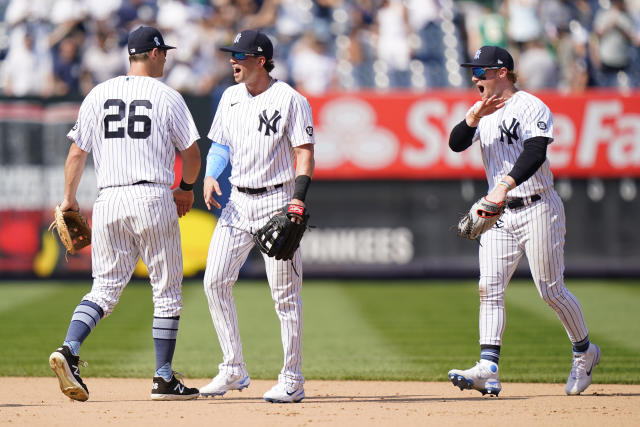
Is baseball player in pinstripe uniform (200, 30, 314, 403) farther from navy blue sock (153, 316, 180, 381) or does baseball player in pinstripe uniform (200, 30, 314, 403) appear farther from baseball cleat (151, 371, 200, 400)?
navy blue sock (153, 316, 180, 381)

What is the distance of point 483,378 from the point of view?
6.04 meters

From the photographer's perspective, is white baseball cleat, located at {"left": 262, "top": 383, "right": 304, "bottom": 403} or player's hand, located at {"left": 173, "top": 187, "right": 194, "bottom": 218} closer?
white baseball cleat, located at {"left": 262, "top": 383, "right": 304, "bottom": 403}

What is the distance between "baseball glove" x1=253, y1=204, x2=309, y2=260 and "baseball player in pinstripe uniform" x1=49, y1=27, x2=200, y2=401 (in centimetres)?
53

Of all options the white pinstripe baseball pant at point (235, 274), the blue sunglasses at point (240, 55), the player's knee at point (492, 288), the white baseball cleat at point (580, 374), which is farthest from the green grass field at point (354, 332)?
the blue sunglasses at point (240, 55)

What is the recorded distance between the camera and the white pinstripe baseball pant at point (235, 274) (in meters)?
5.90

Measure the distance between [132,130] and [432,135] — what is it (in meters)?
9.11

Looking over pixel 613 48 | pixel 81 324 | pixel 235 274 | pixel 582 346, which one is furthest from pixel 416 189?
pixel 81 324

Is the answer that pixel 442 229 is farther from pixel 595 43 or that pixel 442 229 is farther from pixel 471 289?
pixel 595 43

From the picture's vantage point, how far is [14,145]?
46.3ft

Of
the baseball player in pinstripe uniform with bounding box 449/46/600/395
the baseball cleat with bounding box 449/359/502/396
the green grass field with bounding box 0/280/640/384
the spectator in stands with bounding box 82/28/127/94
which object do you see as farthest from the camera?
the spectator in stands with bounding box 82/28/127/94

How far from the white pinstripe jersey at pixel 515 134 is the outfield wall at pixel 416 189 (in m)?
8.07

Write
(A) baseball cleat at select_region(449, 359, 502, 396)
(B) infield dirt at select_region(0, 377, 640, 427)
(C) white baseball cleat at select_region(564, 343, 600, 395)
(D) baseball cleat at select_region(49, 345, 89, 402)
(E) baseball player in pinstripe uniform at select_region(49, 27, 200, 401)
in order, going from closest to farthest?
1. (B) infield dirt at select_region(0, 377, 640, 427)
2. (D) baseball cleat at select_region(49, 345, 89, 402)
3. (E) baseball player in pinstripe uniform at select_region(49, 27, 200, 401)
4. (A) baseball cleat at select_region(449, 359, 502, 396)
5. (C) white baseball cleat at select_region(564, 343, 600, 395)

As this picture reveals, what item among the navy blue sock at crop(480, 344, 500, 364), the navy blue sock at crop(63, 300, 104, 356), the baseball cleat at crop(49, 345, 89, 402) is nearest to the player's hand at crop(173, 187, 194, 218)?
the navy blue sock at crop(63, 300, 104, 356)

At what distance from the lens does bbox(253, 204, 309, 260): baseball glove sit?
5664 millimetres
